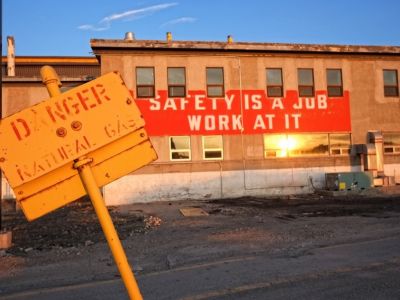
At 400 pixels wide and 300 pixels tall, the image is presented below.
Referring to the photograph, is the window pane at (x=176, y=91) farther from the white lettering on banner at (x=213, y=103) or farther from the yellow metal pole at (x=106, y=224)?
the yellow metal pole at (x=106, y=224)

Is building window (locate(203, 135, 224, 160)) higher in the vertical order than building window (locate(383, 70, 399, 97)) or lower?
lower

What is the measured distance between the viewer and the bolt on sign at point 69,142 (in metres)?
1.93

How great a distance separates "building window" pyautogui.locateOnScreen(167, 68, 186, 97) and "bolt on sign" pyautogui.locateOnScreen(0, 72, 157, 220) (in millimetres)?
17821

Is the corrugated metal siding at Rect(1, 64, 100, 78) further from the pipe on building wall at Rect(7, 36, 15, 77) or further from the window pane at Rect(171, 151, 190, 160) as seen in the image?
the window pane at Rect(171, 151, 190, 160)

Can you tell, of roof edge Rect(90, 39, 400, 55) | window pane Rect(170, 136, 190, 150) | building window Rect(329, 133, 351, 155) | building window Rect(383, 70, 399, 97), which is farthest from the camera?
building window Rect(383, 70, 399, 97)

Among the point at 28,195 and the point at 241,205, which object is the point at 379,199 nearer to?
the point at 241,205

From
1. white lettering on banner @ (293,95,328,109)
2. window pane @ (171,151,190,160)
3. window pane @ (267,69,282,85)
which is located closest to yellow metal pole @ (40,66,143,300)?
window pane @ (171,151,190,160)

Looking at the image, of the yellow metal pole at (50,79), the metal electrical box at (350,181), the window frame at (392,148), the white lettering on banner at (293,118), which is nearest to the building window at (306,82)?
the white lettering on banner at (293,118)

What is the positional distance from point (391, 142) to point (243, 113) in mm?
8508

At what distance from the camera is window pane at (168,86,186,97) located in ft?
64.7

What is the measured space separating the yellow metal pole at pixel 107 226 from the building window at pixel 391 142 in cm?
2229

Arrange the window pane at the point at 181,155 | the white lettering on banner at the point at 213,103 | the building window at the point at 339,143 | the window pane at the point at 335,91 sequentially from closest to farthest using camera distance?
the window pane at the point at 181,155 < the white lettering on banner at the point at 213,103 < the building window at the point at 339,143 < the window pane at the point at 335,91

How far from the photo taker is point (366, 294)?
5.10m

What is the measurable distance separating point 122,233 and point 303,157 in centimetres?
1255
